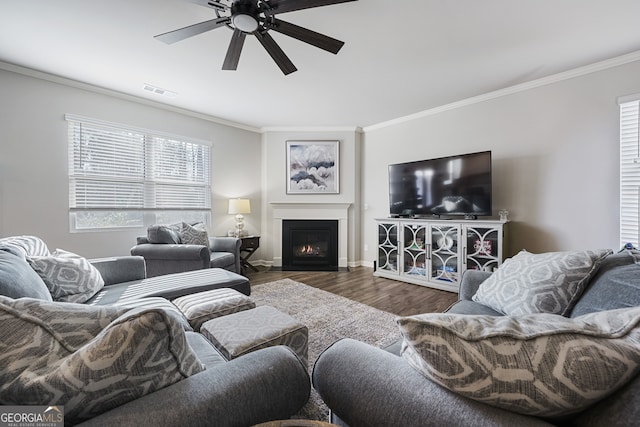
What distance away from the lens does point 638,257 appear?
1.17 m

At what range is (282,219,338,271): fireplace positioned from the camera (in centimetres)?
456

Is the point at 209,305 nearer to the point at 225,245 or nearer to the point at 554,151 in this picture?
the point at 225,245

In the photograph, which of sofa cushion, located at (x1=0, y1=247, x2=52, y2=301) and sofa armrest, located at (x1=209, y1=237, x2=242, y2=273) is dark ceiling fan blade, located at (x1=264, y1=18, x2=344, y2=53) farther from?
sofa armrest, located at (x1=209, y1=237, x2=242, y2=273)

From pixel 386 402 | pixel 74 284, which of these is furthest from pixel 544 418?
pixel 74 284

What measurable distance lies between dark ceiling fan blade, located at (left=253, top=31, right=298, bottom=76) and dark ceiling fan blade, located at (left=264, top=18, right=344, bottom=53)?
83 mm

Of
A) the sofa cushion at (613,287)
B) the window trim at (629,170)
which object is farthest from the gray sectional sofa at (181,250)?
the window trim at (629,170)

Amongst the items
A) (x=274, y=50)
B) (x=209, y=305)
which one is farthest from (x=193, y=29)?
(x=209, y=305)

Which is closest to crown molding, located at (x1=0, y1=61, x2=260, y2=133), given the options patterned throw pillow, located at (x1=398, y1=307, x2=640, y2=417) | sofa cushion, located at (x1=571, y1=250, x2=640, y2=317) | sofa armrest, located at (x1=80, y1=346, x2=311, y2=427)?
sofa armrest, located at (x1=80, y1=346, x2=311, y2=427)

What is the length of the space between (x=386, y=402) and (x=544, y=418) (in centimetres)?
33

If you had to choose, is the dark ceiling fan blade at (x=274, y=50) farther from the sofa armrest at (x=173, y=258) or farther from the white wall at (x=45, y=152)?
the white wall at (x=45, y=152)

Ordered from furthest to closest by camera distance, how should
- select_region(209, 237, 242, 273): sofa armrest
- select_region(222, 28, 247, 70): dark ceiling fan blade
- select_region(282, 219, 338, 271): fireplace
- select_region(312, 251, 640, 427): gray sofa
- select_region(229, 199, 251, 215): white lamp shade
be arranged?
select_region(282, 219, 338, 271): fireplace < select_region(229, 199, 251, 215): white lamp shade < select_region(209, 237, 242, 273): sofa armrest < select_region(222, 28, 247, 70): dark ceiling fan blade < select_region(312, 251, 640, 427): gray sofa

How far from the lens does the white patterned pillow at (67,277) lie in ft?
5.15

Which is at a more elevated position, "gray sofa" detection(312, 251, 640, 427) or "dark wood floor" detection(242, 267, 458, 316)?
"gray sofa" detection(312, 251, 640, 427)

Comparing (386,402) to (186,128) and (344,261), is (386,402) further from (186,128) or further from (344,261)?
(186,128)
